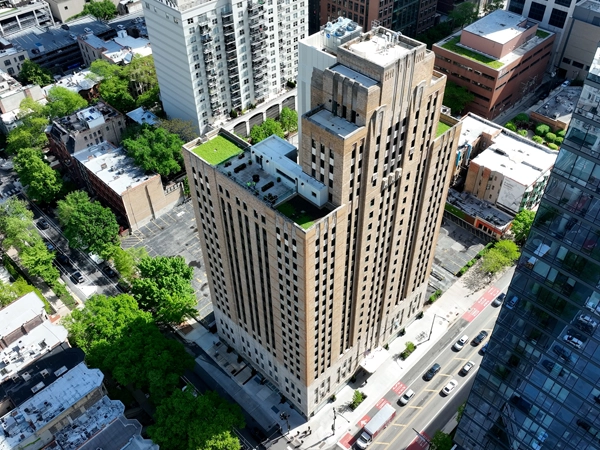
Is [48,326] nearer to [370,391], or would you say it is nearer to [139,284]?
[139,284]

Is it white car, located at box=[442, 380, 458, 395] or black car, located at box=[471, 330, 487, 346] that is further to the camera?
black car, located at box=[471, 330, 487, 346]

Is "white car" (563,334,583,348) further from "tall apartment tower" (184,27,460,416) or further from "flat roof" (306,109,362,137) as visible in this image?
"flat roof" (306,109,362,137)

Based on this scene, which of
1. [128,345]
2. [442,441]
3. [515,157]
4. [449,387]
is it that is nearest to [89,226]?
[128,345]

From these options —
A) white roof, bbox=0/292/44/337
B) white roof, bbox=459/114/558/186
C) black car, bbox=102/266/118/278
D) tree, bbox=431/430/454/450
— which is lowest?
black car, bbox=102/266/118/278

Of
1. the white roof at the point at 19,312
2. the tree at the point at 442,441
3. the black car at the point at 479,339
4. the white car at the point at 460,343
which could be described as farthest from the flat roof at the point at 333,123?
the white roof at the point at 19,312

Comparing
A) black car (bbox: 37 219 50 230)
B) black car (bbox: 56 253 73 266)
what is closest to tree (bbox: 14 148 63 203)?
black car (bbox: 37 219 50 230)

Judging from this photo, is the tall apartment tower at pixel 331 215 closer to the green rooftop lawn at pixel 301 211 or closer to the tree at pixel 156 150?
the green rooftop lawn at pixel 301 211
